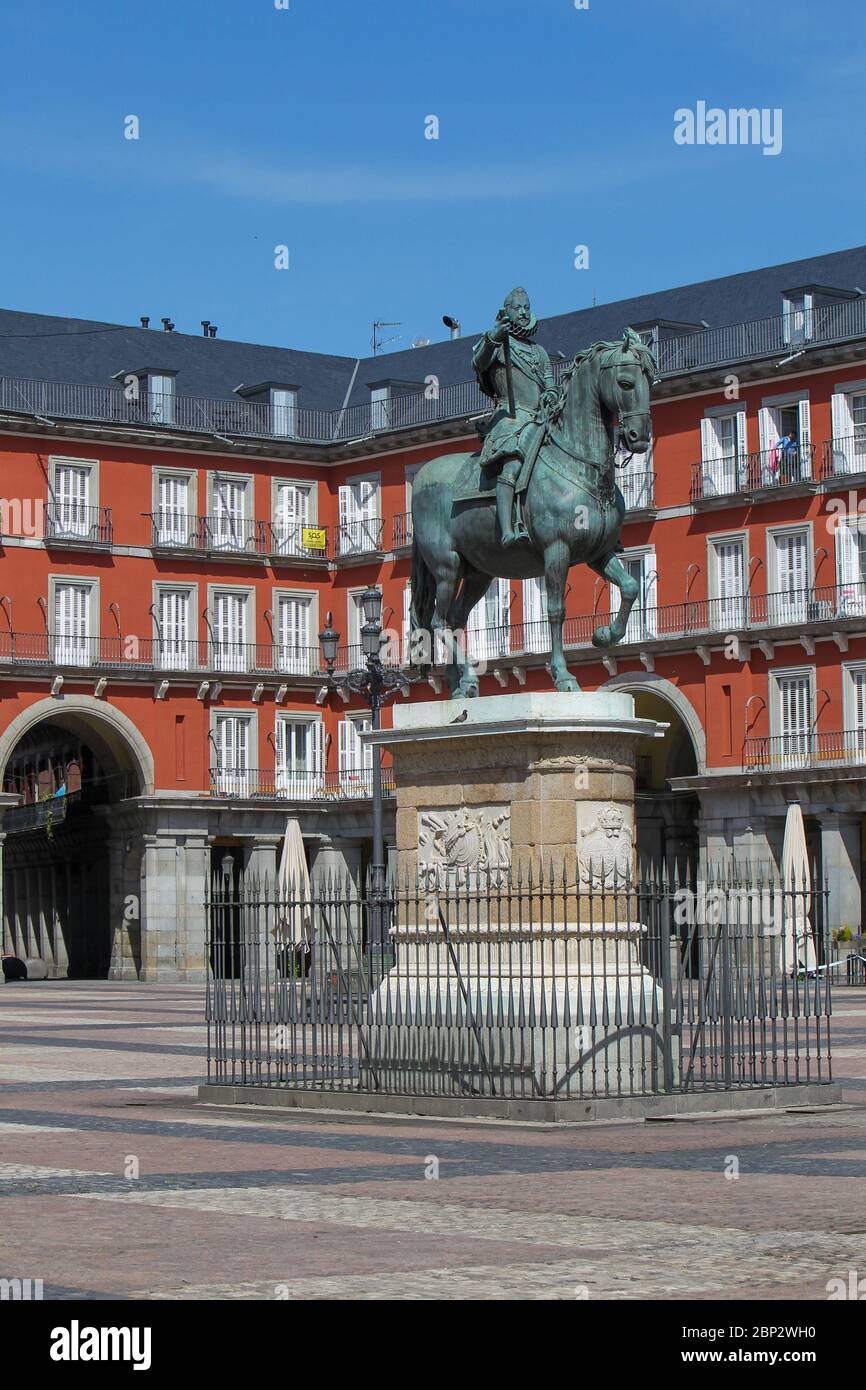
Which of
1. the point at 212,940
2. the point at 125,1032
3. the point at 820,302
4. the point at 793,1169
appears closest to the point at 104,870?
the point at 820,302

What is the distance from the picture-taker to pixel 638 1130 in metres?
15.9

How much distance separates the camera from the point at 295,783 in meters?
68.3

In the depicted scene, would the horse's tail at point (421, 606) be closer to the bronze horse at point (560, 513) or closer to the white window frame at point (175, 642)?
the bronze horse at point (560, 513)

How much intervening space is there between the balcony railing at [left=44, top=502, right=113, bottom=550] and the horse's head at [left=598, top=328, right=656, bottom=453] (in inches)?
1849

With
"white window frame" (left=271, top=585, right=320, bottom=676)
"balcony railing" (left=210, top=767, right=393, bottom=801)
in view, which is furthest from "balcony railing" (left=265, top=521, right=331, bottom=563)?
"balcony railing" (left=210, top=767, right=393, bottom=801)

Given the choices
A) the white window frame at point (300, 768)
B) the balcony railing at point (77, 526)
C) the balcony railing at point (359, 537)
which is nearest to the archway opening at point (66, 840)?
the white window frame at point (300, 768)

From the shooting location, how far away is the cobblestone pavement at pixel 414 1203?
29.9ft

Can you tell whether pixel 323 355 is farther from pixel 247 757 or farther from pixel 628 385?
pixel 628 385

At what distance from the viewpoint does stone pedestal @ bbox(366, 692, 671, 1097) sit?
669 inches

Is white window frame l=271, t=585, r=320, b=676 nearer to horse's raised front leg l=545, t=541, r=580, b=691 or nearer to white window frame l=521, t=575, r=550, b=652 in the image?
white window frame l=521, t=575, r=550, b=652

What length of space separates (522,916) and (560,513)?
3.05 meters
